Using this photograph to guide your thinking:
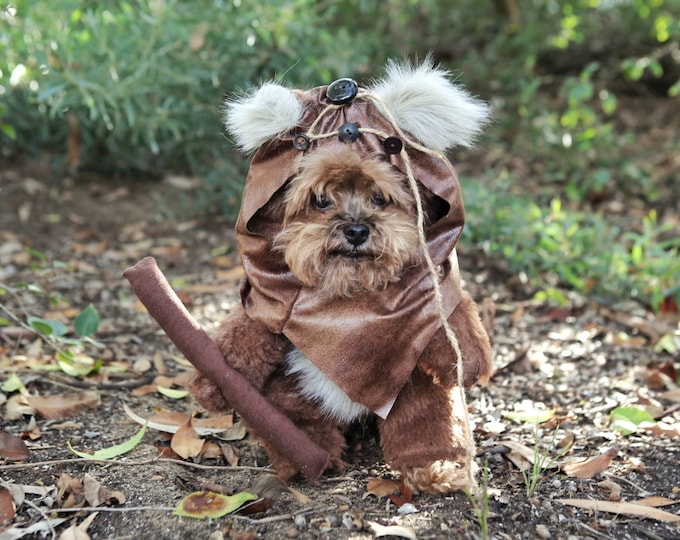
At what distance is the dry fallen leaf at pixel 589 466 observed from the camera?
227 cm

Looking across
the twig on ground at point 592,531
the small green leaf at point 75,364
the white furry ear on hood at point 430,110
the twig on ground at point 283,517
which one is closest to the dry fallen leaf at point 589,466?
the twig on ground at point 592,531

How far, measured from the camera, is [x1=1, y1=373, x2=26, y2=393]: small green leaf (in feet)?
8.50

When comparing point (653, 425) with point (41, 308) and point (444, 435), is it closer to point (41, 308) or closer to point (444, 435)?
point (444, 435)

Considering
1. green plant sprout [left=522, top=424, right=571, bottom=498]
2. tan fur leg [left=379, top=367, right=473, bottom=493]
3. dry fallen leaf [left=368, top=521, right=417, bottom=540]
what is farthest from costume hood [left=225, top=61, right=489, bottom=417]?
green plant sprout [left=522, top=424, right=571, bottom=498]

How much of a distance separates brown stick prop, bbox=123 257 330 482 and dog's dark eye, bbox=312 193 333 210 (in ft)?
1.65

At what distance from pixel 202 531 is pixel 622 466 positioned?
4.40 feet

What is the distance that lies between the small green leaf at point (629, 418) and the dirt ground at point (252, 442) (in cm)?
4

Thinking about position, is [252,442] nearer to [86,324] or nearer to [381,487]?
[381,487]

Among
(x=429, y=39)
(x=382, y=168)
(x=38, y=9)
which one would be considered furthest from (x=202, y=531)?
(x=429, y=39)

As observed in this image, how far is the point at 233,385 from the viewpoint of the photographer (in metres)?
2.16

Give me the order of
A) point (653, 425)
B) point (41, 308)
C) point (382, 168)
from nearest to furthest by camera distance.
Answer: point (382, 168)
point (653, 425)
point (41, 308)

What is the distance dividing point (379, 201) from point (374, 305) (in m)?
0.30

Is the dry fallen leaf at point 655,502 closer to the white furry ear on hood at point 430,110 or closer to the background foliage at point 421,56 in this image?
the white furry ear on hood at point 430,110

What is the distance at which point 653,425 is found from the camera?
2576 millimetres
